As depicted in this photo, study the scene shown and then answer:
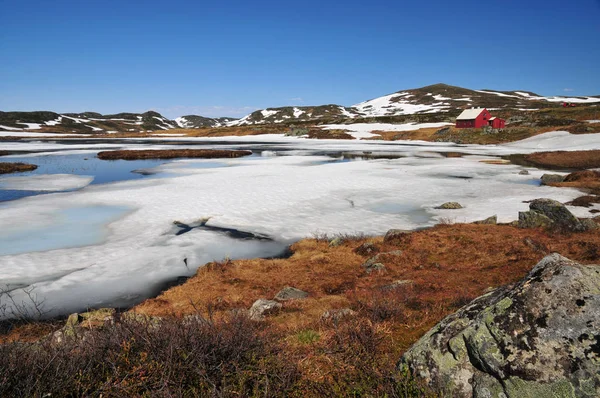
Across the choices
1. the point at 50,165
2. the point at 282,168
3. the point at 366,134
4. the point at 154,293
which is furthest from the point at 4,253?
the point at 366,134

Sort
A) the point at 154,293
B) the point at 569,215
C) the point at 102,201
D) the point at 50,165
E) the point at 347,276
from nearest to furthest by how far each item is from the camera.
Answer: the point at 154,293
the point at 347,276
the point at 569,215
the point at 102,201
the point at 50,165

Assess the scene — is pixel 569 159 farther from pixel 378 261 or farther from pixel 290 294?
pixel 290 294

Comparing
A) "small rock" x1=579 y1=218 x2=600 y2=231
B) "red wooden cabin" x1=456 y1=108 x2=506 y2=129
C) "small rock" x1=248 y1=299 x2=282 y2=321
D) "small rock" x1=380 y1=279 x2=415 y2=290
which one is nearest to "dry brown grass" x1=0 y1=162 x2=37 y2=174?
"small rock" x1=248 y1=299 x2=282 y2=321

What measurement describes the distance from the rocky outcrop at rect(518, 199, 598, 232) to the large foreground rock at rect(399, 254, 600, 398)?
13.7 m

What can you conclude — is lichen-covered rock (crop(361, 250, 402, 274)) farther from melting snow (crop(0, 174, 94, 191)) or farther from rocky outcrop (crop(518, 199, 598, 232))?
melting snow (crop(0, 174, 94, 191))

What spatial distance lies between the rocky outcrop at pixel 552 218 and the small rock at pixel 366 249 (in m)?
7.25

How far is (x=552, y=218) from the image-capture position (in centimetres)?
1587

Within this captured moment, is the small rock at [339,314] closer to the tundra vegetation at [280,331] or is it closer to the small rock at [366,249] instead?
the tundra vegetation at [280,331]

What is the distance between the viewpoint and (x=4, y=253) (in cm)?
1436

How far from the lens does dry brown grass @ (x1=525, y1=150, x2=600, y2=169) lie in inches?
1658

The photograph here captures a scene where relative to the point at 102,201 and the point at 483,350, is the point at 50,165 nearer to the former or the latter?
the point at 102,201

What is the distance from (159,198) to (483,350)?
77.1 feet

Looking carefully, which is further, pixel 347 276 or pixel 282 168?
pixel 282 168

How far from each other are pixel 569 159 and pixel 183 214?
4718 centimetres
